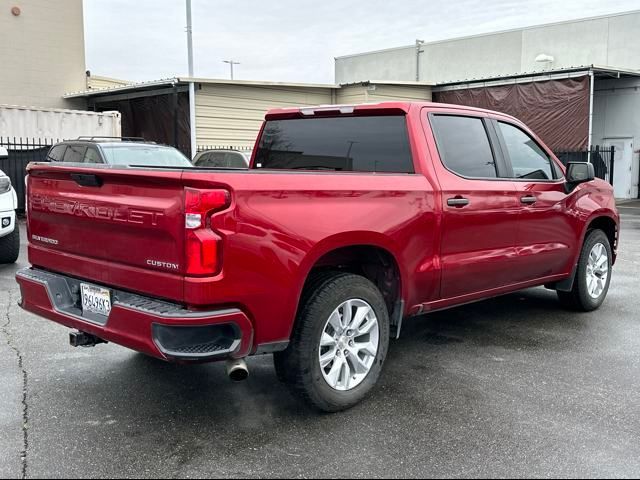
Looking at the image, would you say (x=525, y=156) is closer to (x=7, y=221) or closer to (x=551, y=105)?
(x=7, y=221)

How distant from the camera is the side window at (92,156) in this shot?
38.2ft

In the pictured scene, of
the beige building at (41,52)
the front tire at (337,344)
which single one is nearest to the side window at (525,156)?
the front tire at (337,344)

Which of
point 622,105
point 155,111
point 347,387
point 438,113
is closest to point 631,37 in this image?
point 622,105

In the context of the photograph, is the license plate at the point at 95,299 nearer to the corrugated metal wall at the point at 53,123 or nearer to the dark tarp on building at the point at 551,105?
the corrugated metal wall at the point at 53,123

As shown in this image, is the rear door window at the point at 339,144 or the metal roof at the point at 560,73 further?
the metal roof at the point at 560,73

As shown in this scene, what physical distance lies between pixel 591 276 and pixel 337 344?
355cm

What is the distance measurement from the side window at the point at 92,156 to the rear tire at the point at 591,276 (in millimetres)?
8437

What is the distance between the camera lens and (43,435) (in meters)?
3.61

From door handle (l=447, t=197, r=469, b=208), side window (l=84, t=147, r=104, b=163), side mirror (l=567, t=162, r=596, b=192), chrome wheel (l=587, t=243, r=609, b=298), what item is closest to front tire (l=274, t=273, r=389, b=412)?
door handle (l=447, t=197, r=469, b=208)

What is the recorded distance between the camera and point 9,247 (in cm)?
884

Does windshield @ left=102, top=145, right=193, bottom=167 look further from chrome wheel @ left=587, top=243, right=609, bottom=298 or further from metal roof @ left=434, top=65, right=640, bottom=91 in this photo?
metal roof @ left=434, top=65, right=640, bottom=91

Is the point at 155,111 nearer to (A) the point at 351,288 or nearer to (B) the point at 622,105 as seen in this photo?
(B) the point at 622,105

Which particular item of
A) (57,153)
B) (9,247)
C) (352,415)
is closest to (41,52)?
(57,153)

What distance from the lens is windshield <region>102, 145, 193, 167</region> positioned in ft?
37.7
